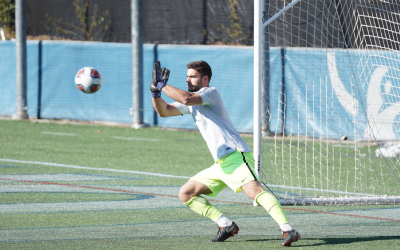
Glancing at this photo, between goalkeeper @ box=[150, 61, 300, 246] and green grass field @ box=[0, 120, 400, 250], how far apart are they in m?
0.34

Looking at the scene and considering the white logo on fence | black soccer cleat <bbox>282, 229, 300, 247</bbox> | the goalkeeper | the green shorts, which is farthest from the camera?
the white logo on fence

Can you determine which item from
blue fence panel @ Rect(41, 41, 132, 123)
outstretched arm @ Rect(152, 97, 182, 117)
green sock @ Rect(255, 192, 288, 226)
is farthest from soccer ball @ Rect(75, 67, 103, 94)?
blue fence panel @ Rect(41, 41, 132, 123)

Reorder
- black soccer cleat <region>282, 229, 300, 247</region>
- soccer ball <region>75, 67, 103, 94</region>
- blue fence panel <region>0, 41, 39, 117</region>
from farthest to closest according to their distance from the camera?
blue fence panel <region>0, 41, 39, 117</region>
soccer ball <region>75, 67, 103, 94</region>
black soccer cleat <region>282, 229, 300, 247</region>

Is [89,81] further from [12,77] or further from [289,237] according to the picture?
[12,77]

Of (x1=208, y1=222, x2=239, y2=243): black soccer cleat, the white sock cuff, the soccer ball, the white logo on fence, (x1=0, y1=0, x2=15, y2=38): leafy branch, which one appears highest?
(x1=0, y1=0, x2=15, y2=38): leafy branch

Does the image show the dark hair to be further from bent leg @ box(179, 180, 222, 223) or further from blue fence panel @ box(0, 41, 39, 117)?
blue fence panel @ box(0, 41, 39, 117)

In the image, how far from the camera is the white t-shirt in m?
6.23

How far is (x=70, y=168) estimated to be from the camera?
11.6 metres

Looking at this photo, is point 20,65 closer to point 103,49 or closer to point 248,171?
point 103,49

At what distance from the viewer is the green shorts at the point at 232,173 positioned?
615 cm

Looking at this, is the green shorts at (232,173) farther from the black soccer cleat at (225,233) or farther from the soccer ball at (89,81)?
the soccer ball at (89,81)

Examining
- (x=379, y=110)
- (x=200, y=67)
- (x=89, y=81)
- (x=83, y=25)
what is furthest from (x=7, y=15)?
(x=200, y=67)

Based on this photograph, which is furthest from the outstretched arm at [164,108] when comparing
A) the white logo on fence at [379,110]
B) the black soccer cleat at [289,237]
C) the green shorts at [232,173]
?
the white logo on fence at [379,110]

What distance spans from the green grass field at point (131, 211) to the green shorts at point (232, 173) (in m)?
0.56
